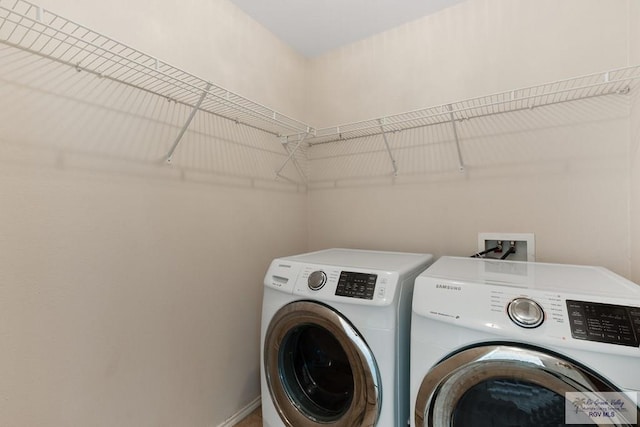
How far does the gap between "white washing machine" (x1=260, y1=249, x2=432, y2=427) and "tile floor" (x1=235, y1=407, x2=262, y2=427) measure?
1.08 feet

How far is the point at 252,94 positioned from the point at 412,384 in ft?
5.52

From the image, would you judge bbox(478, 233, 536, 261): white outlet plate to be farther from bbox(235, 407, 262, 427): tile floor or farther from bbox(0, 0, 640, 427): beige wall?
bbox(235, 407, 262, 427): tile floor

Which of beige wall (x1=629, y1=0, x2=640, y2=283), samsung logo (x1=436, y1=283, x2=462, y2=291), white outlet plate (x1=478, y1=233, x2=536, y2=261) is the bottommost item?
samsung logo (x1=436, y1=283, x2=462, y2=291)

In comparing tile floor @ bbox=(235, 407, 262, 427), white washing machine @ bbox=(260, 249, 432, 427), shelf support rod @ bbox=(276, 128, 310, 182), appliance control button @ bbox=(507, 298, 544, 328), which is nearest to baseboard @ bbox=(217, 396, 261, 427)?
tile floor @ bbox=(235, 407, 262, 427)

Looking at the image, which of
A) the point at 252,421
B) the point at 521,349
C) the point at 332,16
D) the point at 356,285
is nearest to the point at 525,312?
the point at 521,349

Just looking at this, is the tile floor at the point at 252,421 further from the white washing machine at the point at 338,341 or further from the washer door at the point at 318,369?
the washer door at the point at 318,369

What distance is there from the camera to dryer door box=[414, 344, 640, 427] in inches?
30.2

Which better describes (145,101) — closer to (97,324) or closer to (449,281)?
(97,324)

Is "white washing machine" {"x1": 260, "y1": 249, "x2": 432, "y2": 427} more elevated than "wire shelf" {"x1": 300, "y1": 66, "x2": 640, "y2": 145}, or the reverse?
"wire shelf" {"x1": 300, "y1": 66, "x2": 640, "y2": 145}

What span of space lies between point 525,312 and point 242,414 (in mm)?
1584

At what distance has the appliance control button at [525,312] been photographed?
828mm

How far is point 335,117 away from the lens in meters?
2.14

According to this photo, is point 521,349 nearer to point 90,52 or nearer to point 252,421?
point 252,421

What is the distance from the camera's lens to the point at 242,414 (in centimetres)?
169
